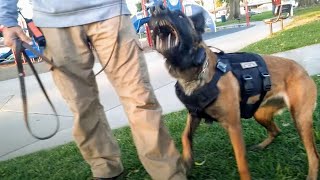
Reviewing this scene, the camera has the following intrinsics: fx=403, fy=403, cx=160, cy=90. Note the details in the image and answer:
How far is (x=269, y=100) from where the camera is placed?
3408 mm

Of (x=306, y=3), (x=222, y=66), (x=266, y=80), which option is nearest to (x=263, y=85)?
(x=266, y=80)

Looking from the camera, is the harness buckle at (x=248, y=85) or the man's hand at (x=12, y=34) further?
the harness buckle at (x=248, y=85)

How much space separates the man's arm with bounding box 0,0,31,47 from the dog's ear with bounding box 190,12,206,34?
1.22m

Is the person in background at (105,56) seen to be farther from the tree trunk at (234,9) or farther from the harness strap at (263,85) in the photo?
the tree trunk at (234,9)

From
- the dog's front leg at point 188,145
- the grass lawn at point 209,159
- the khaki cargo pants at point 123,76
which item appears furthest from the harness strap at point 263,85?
the khaki cargo pants at point 123,76

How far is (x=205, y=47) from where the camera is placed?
3074 mm

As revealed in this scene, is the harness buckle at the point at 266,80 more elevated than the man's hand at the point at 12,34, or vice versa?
the man's hand at the point at 12,34

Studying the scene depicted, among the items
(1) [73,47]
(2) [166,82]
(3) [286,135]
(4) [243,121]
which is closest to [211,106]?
(1) [73,47]

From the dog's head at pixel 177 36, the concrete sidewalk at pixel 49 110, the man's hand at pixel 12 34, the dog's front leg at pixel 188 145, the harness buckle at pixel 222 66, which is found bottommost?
the concrete sidewalk at pixel 49 110

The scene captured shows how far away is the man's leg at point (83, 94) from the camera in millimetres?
2916

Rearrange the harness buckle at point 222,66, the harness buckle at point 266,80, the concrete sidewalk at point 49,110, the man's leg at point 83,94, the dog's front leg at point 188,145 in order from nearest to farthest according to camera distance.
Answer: the man's leg at point 83,94, the harness buckle at point 222,66, the harness buckle at point 266,80, the dog's front leg at point 188,145, the concrete sidewalk at point 49,110

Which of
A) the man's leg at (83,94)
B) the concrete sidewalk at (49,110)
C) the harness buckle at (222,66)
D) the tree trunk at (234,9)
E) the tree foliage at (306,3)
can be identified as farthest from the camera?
the tree foliage at (306,3)

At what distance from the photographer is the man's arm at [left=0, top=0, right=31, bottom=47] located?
282 centimetres

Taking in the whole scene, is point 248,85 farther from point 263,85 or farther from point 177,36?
point 177,36
